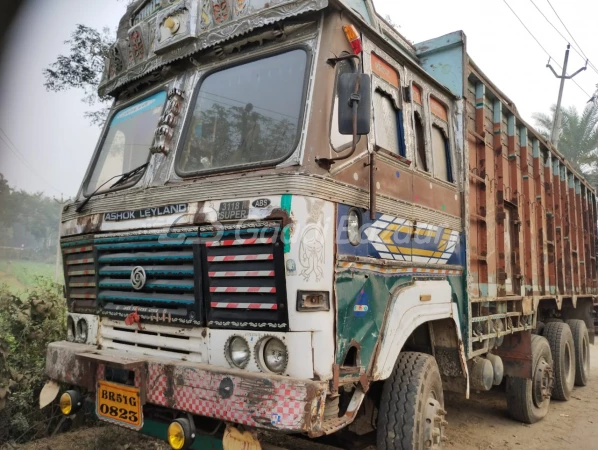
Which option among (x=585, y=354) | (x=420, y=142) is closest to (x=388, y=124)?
(x=420, y=142)

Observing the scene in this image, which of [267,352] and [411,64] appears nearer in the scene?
[267,352]

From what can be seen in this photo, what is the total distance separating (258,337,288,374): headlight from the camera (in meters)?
2.49

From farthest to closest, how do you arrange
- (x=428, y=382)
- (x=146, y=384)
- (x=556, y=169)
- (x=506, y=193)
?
(x=556, y=169), (x=506, y=193), (x=428, y=382), (x=146, y=384)

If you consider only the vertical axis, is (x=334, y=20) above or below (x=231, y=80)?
above

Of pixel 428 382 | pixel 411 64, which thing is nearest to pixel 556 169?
pixel 411 64

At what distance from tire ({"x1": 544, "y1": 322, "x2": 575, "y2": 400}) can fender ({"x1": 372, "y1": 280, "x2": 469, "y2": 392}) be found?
3.42 meters

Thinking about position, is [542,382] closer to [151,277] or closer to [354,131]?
[354,131]

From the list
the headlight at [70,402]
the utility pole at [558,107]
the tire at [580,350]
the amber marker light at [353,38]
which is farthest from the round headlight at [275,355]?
the utility pole at [558,107]

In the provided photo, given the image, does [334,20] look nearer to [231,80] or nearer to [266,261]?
[231,80]

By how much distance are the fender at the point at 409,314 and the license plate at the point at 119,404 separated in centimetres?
135

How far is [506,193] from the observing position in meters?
5.19

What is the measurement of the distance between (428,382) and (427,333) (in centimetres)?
55

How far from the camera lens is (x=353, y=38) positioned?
295cm

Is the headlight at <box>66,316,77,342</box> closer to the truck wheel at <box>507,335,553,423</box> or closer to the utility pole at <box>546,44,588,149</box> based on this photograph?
the truck wheel at <box>507,335,553,423</box>
